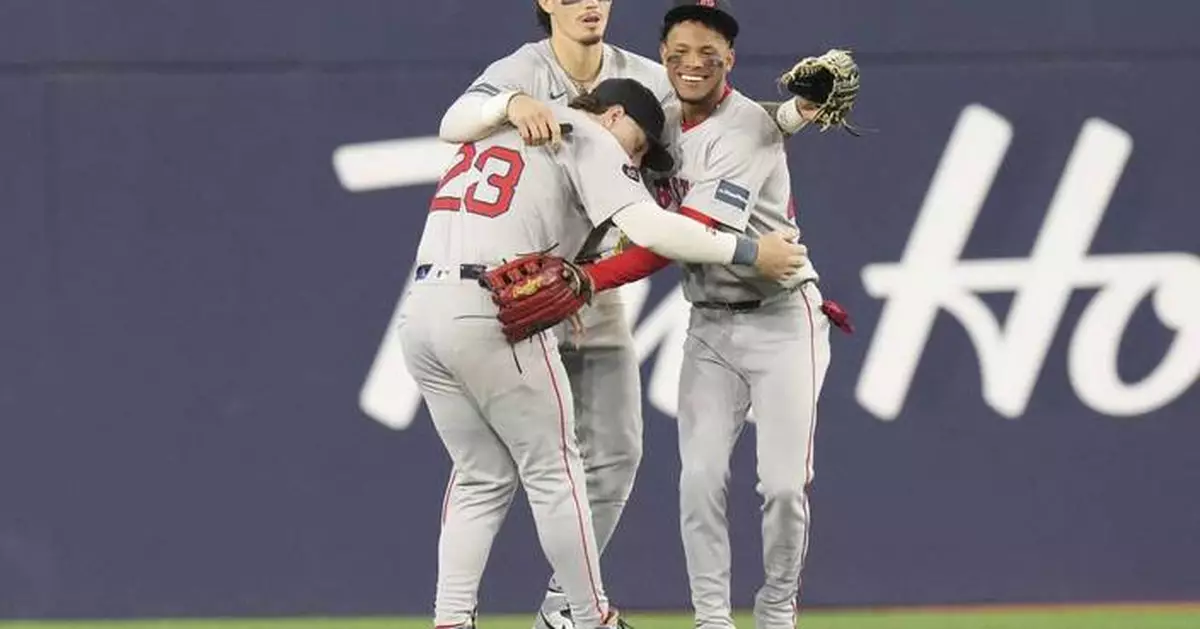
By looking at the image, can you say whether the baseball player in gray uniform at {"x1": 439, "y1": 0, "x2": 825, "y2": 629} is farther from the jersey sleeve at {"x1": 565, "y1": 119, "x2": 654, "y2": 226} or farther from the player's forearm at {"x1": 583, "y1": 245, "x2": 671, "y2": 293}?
the jersey sleeve at {"x1": 565, "y1": 119, "x2": 654, "y2": 226}

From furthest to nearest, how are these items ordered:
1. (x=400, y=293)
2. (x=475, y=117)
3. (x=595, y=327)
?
(x=400, y=293) < (x=595, y=327) < (x=475, y=117)

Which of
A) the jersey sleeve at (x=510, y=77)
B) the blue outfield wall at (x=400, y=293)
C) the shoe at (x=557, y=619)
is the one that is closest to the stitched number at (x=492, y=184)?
the jersey sleeve at (x=510, y=77)

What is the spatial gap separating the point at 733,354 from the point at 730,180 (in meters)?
0.47

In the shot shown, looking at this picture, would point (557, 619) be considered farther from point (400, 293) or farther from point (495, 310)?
point (400, 293)

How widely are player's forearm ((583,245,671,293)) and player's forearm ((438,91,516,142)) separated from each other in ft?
1.40

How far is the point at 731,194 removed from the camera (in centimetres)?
531

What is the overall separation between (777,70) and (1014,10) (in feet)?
2.43

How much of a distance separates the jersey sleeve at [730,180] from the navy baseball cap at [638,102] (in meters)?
0.14

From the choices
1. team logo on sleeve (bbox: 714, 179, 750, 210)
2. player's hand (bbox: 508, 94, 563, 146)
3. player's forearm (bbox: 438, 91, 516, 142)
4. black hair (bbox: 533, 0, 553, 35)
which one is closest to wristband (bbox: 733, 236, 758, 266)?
team logo on sleeve (bbox: 714, 179, 750, 210)

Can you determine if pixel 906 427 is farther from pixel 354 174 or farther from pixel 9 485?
pixel 9 485

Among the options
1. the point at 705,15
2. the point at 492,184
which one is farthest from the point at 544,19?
the point at 492,184

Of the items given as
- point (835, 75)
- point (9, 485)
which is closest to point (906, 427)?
point (835, 75)

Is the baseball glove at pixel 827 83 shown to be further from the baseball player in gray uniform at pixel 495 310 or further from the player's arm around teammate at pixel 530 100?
the baseball player in gray uniform at pixel 495 310

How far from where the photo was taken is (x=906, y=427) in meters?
6.73
